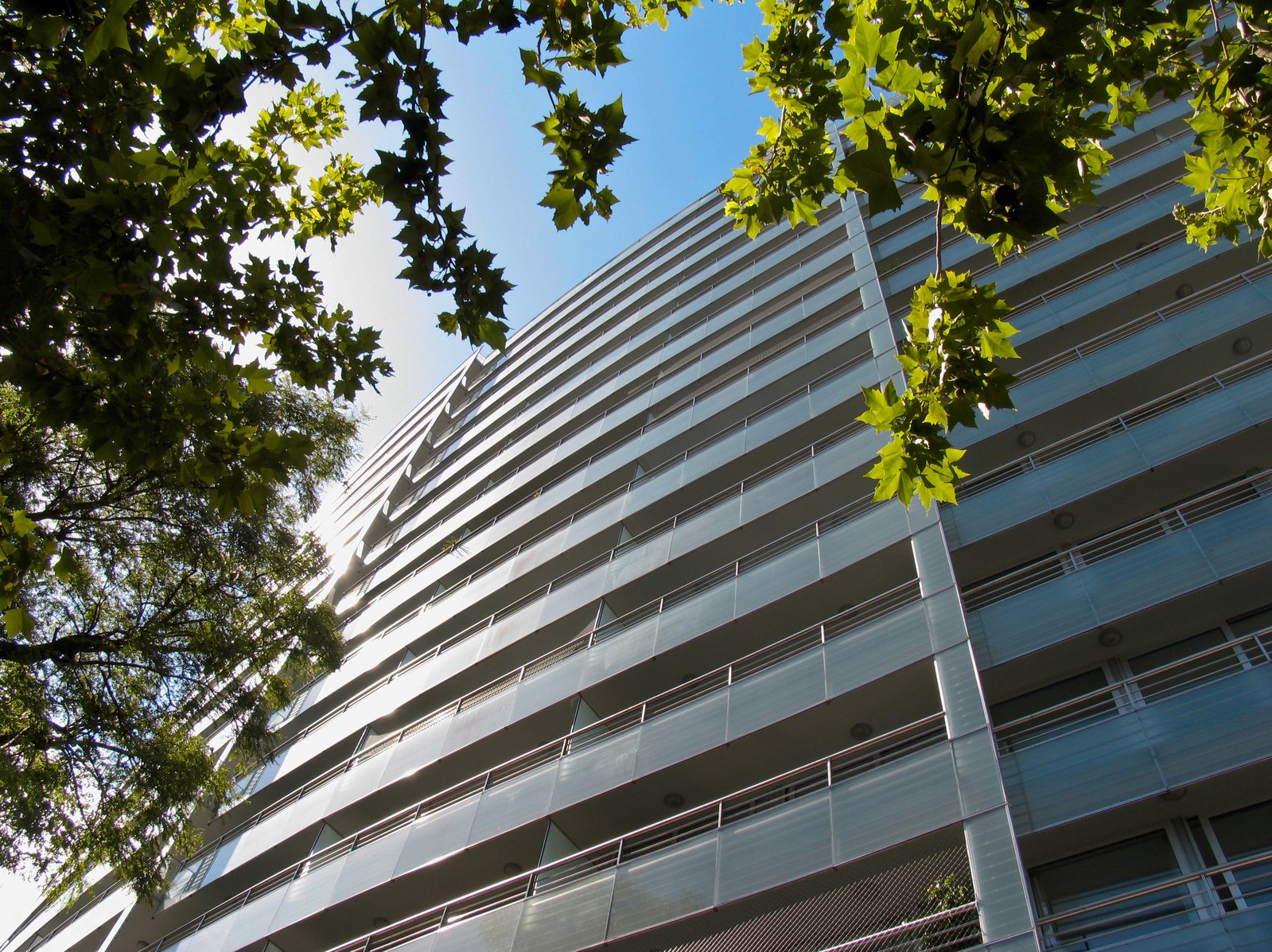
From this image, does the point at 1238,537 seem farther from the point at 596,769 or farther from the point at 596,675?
the point at 596,675

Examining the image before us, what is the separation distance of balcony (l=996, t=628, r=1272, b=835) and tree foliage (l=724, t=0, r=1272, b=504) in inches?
183

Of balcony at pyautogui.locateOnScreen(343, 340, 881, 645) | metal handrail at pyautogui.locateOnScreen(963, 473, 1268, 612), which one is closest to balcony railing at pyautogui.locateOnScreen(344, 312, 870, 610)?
balcony at pyautogui.locateOnScreen(343, 340, 881, 645)

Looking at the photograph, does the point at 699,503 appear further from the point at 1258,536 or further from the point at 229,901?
the point at 229,901

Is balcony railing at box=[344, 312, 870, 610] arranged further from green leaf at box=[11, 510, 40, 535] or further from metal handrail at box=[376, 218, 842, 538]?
green leaf at box=[11, 510, 40, 535]

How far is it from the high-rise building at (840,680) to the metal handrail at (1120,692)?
5cm

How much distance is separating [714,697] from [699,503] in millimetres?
5469

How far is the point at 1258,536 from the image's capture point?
30.0 feet

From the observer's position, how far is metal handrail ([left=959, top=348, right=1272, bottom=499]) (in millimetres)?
11336

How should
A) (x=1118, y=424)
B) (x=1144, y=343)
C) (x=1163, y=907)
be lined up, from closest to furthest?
(x=1163, y=907) < (x=1118, y=424) < (x=1144, y=343)

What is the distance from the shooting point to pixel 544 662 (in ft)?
50.6

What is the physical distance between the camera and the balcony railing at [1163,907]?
6.75m

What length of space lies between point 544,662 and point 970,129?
13.7 meters

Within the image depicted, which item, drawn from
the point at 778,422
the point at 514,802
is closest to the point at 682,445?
the point at 778,422

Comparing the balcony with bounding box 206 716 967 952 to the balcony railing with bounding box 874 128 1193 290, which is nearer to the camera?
the balcony with bounding box 206 716 967 952
